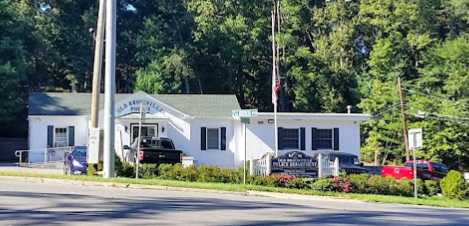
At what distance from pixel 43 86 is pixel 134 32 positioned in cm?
904

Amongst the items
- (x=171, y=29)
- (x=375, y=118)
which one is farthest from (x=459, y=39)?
(x=171, y=29)

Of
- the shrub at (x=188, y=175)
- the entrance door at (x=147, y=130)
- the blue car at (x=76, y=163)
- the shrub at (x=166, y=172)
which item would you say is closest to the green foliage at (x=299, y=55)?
the entrance door at (x=147, y=130)

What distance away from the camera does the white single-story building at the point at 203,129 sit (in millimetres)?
42625

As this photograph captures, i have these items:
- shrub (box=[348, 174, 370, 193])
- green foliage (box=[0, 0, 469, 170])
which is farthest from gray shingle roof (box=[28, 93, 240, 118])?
shrub (box=[348, 174, 370, 193])

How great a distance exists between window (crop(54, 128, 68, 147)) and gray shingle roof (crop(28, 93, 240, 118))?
1044mm

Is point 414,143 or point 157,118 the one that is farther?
point 157,118

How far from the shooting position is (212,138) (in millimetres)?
43562

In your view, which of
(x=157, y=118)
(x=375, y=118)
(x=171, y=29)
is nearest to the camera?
(x=157, y=118)

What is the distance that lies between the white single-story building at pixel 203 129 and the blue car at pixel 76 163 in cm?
1021

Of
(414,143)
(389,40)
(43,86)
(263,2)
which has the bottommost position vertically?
(414,143)

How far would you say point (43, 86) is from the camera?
195ft

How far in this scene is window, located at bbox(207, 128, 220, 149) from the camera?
43.3m

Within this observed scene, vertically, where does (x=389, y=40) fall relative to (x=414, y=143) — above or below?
above

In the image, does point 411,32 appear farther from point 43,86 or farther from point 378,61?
point 43,86
